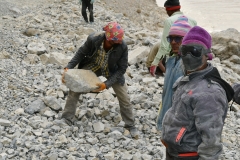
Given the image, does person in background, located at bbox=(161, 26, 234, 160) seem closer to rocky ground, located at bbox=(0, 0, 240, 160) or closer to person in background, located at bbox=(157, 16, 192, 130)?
person in background, located at bbox=(157, 16, 192, 130)

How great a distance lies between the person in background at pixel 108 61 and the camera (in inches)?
181

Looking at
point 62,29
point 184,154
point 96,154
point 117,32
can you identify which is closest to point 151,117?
point 96,154

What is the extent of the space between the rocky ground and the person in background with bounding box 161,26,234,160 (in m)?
2.09

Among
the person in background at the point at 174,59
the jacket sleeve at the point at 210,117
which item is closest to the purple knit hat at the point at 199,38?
the jacket sleeve at the point at 210,117

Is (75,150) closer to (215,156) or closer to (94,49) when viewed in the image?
(94,49)

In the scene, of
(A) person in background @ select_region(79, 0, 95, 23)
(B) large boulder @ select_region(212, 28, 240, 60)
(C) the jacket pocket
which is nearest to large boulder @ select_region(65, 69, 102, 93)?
(C) the jacket pocket

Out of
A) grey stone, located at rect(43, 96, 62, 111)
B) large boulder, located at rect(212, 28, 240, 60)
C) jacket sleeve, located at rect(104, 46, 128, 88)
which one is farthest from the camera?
large boulder, located at rect(212, 28, 240, 60)

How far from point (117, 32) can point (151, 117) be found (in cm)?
193

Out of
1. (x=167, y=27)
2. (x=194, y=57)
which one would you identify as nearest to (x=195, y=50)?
(x=194, y=57)

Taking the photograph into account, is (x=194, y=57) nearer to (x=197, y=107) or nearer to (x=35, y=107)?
(x=197, y=107)

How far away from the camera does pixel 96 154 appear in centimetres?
467

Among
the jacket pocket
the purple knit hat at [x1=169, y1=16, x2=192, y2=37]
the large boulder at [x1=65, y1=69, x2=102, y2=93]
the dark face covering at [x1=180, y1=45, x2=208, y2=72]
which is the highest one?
the dark face covering at [x1=180, y1=45, x2=208, y2=72]

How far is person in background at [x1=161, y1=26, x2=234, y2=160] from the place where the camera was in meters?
2.42

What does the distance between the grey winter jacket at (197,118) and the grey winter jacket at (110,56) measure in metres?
2.08
